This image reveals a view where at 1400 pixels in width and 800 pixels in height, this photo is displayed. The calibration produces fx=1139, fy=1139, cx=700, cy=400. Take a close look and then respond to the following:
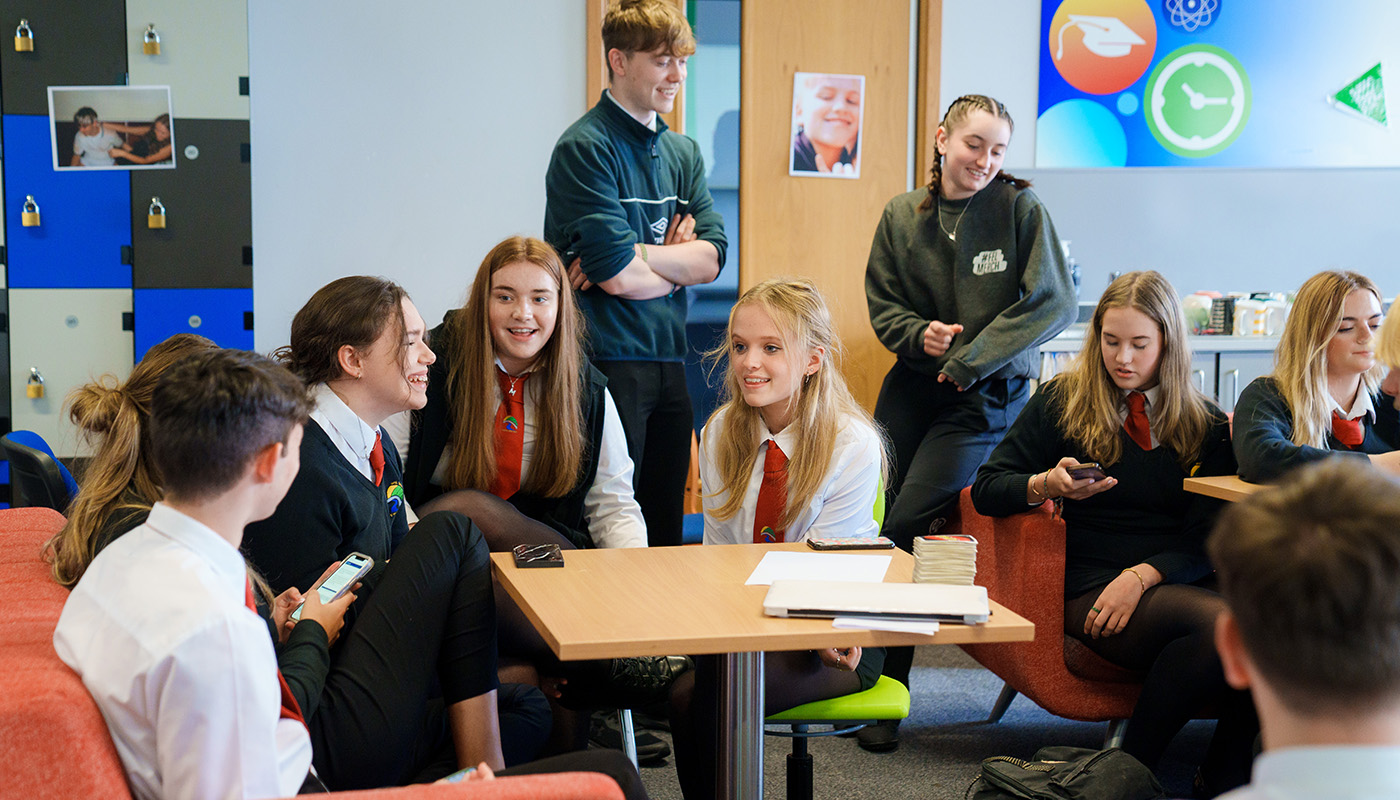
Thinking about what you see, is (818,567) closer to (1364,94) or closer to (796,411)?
(796,411)

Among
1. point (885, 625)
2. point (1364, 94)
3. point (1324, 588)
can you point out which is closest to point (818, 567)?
point (885, 625)

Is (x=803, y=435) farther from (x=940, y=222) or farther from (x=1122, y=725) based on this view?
(x=940, y=222)

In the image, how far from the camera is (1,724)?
108 centimetres

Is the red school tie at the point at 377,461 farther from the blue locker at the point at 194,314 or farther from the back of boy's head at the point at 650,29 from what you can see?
the blue locker at the point at 194,314

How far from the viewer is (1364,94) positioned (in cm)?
480

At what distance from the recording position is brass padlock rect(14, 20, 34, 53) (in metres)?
3.79

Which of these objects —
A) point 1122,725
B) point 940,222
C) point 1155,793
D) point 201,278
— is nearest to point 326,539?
point 1155,793

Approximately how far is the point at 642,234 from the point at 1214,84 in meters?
3.06

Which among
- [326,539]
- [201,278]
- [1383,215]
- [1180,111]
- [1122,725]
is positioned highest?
[1180,111]

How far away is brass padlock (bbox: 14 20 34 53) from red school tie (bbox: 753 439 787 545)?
3.07 metres

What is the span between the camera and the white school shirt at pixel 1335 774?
0.82m

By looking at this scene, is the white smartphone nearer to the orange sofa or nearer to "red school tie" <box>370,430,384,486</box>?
"red school tie" <box>370,430,384,486</box>

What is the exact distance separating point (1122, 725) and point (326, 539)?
1.69 meters

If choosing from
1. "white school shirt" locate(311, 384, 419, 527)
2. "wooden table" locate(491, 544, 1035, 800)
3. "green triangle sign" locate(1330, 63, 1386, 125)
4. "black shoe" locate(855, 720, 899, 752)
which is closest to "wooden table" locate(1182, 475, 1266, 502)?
"wooden table" locate(491, 544, 1035, 800)
